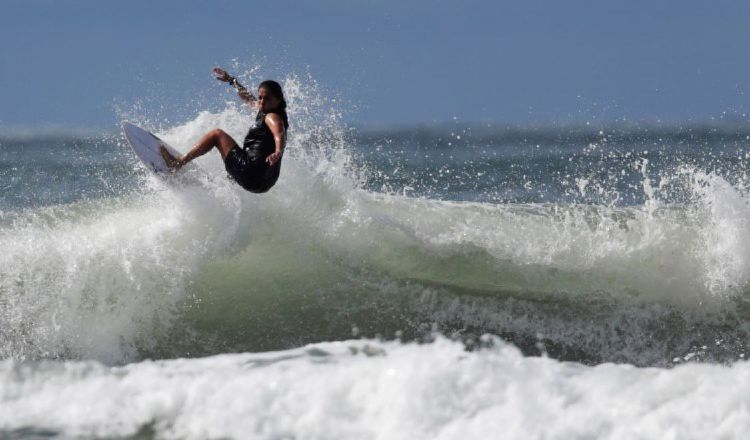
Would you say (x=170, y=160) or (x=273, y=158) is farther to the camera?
(x=170, y=160)

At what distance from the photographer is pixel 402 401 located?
18.5ft

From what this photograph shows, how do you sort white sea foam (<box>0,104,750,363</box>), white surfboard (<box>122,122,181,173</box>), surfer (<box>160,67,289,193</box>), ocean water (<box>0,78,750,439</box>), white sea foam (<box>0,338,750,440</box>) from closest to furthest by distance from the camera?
Answer: 1. white sea foam (<box>0,338,750,440</box>)
2. ocean water (<box>0,78,750,439</box>)
3. white sea foam (<box>0,104,750,363</box>)
4. surfer (<box>160,67,289,193</box>)
5. white surfboard (<box>122,122,181,173</box>)

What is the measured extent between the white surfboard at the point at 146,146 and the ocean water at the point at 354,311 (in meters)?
0.18

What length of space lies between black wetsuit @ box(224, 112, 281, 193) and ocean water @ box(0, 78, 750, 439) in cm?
62

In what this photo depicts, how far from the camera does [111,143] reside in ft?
105

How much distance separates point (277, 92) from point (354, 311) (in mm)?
1893

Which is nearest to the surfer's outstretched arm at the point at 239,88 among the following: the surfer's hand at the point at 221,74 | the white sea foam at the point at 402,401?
the surfer's hand at the point at 221,74

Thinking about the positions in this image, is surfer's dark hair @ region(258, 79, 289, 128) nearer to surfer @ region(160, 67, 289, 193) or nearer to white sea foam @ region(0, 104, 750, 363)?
surfer @ region(160, 67, 289, 193)

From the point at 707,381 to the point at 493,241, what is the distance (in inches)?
117

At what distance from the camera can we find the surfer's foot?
27.3 ft

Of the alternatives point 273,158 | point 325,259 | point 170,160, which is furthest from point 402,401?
point 170,160

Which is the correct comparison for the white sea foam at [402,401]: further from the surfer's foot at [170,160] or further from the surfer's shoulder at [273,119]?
the surfer's foot at [170,160]

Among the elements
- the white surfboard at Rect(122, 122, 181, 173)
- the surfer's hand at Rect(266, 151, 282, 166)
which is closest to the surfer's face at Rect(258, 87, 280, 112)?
the surfer's hand at Rect(266, 151, 282, 166)

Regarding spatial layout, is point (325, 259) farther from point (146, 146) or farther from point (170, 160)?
point (146, 146)
